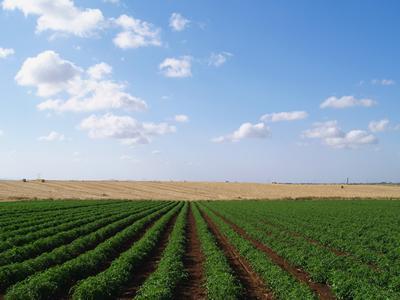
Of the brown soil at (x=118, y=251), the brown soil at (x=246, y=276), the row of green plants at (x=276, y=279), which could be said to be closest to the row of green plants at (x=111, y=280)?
the brown soil at (x=118, y=251)

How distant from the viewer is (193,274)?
1634cm

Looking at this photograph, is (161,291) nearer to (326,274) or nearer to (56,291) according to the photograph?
(56,291)

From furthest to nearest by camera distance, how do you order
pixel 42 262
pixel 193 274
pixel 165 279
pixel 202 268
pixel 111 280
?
pixel 202 268
pixel 193 274
pixel 42 262
pixel 165 279
pixel 111 280

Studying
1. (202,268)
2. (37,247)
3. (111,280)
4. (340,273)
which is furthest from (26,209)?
(340,273)

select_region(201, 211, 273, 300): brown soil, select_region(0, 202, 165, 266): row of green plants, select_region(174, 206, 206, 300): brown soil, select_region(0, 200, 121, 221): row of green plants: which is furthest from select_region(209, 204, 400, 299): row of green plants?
select_region(0, 200, 121, 221): row of green plants

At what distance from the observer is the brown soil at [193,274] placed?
43.5ft

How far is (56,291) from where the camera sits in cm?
1268

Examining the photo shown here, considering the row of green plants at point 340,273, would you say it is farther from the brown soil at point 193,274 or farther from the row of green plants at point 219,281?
the brown soil at point 193,274

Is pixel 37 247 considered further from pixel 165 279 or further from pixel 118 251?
pixel 165 279

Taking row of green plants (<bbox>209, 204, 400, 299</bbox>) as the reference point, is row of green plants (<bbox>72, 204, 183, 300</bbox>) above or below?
below

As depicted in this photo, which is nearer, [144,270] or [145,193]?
[144,270]

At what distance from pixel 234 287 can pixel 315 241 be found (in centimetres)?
1432

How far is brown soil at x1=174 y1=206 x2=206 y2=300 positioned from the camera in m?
13.3

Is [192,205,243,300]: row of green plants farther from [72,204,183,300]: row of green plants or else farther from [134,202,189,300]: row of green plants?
[72,204,183,300]: row of green plants
